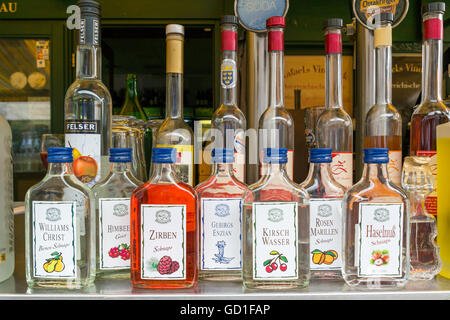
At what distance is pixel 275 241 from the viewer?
588 mm

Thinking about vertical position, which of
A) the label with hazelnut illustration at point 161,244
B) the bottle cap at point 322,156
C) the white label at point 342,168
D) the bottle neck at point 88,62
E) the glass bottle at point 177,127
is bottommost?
the label with hazelnut illustration at point 161,244

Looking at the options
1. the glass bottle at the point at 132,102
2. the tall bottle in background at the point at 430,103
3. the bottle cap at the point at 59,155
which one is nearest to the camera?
the bottle cap at the point at 59,155

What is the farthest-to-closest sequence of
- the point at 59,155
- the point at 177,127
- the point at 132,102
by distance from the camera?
the point at 132,102 < the point at 177,127 < the point at 59,155

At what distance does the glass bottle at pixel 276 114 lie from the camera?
652mm

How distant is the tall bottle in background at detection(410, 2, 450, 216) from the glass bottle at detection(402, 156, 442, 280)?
0.16 feet

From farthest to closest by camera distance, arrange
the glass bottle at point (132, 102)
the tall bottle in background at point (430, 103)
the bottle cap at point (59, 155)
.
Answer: the glass bottle at point (132, 102)
the tall bottle in background at point (430, 103)
the bottle cap at point (59, 155)

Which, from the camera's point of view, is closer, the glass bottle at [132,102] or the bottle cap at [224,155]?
the bottle cap at [224,155]

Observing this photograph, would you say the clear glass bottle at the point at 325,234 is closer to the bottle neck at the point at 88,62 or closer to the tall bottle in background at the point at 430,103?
the tall bottle in background at the point at 430,103

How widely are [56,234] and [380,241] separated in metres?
0.40

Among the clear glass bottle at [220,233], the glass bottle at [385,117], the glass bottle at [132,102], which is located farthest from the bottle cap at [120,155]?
the glass bottle at [132,102]

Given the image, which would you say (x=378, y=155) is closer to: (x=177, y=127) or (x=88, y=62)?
(x=177, y=127)

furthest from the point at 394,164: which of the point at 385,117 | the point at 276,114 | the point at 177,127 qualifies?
the point at 177,127

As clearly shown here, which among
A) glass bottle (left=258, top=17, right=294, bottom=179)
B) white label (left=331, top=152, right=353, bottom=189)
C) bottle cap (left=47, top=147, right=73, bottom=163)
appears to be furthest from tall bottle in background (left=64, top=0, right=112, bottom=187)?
white label (left=331, top=152, right=353, bottom=189)
